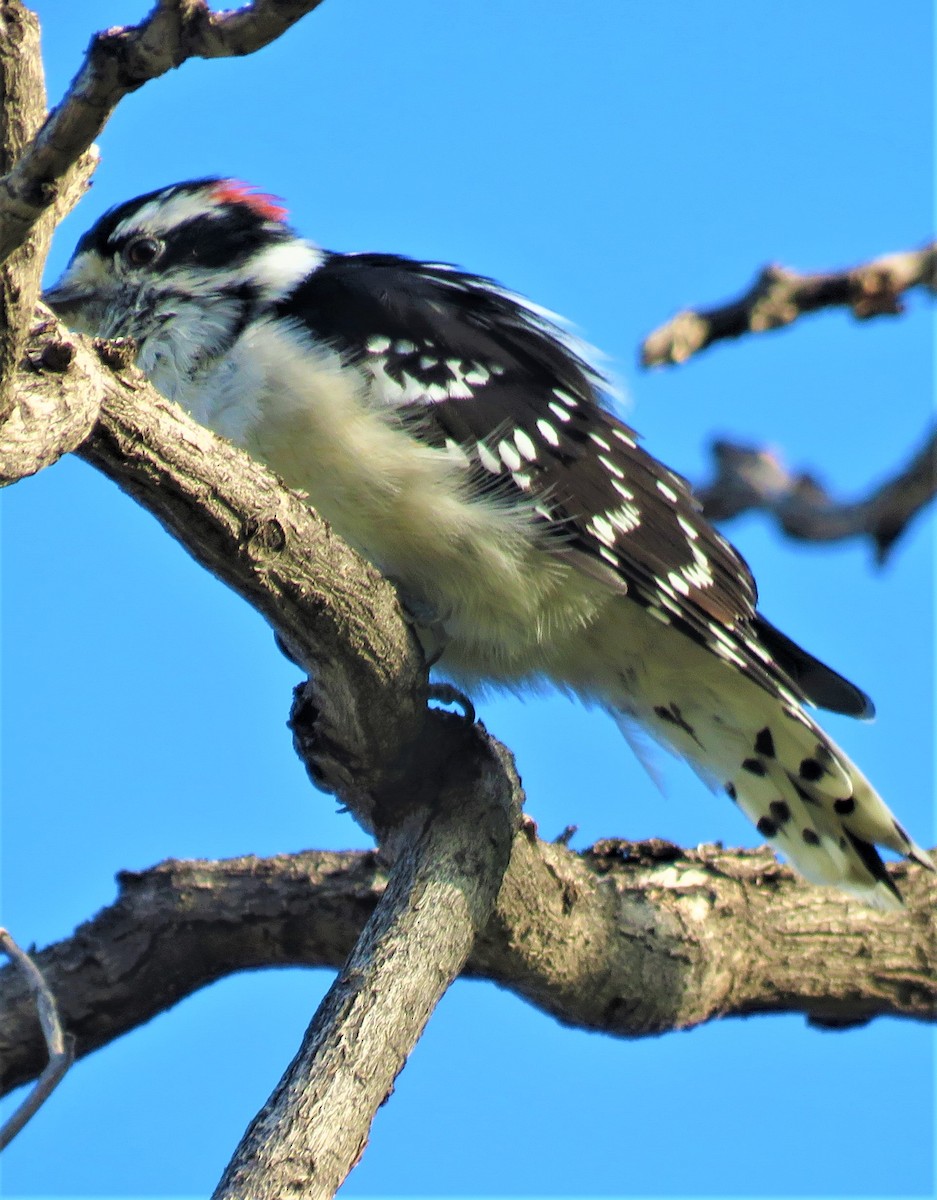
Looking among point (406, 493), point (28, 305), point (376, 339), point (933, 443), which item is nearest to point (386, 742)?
point (406, 493)

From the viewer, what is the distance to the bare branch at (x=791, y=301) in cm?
A: 219

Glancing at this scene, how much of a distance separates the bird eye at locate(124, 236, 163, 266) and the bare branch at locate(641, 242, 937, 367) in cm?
297

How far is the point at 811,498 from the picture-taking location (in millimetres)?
2107

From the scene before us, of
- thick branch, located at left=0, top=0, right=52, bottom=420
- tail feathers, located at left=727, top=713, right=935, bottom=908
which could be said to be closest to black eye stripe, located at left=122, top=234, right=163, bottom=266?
thick branch, located at left=0, top=0, right=52, bottom=420

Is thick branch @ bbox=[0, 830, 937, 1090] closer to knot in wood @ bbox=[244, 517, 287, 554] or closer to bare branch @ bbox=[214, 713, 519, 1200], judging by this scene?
bare branch @ bbox=[214, 713, 519, 1200]

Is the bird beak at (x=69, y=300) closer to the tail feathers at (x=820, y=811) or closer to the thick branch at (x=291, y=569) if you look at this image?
the thick branch at (x=291, y=569)

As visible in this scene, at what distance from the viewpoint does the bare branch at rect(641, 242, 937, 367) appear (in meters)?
2.19

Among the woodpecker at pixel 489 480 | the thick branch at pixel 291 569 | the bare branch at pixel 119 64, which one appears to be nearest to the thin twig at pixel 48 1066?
the thick branch at pixel 291 569

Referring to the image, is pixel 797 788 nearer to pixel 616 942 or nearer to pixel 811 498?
pixel 616 942

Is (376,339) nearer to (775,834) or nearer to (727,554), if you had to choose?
(727,554)

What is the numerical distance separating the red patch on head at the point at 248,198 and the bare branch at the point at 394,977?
2236 mm

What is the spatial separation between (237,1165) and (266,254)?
3062 mm

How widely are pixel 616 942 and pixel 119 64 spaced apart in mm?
3139

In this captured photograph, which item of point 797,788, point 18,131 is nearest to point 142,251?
point 18,131
